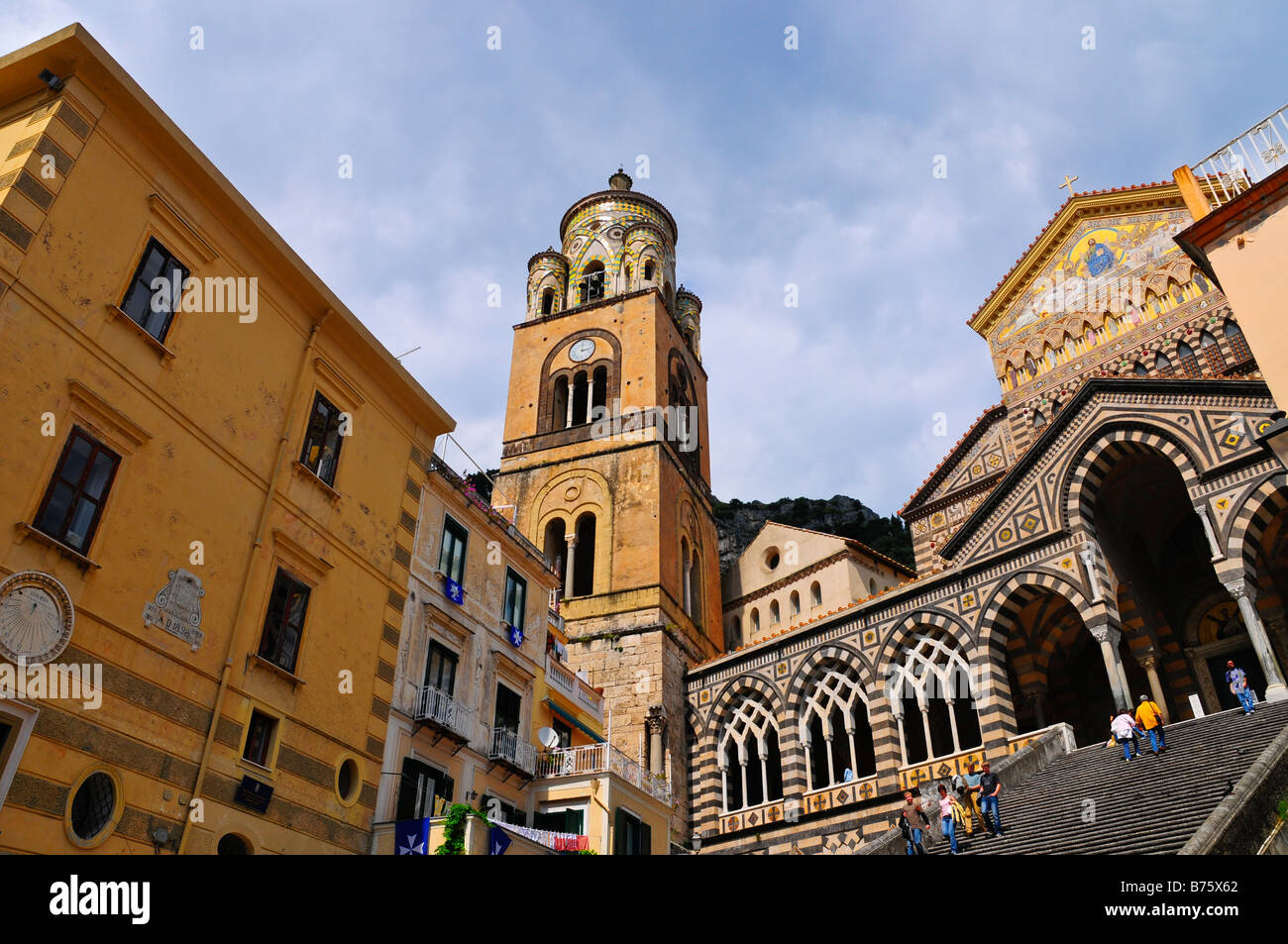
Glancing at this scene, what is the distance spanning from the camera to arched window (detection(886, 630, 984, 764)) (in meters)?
23.1

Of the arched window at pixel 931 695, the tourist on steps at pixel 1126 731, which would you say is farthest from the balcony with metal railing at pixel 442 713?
the arched window at pixel 931 695

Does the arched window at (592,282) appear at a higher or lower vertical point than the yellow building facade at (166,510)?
higher

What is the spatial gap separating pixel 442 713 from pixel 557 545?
18.6 metres

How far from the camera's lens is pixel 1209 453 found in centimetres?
1983

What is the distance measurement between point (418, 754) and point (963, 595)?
46.6 feet

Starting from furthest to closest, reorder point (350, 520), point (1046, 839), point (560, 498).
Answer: point (560, 498), point (350, 520), point (1046, 839)

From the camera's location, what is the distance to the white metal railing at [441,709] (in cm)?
1542

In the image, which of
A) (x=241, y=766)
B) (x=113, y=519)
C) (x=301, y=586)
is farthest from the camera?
(x=301, y=586)

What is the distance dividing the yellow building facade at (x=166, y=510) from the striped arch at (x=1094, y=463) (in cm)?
1521

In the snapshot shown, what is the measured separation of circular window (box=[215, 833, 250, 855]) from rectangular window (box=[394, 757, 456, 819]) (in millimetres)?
3076

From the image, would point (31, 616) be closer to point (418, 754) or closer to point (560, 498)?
point (418, 754)

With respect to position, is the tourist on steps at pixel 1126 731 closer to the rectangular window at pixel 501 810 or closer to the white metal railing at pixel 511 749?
the white metal railing at pixel 511 749
